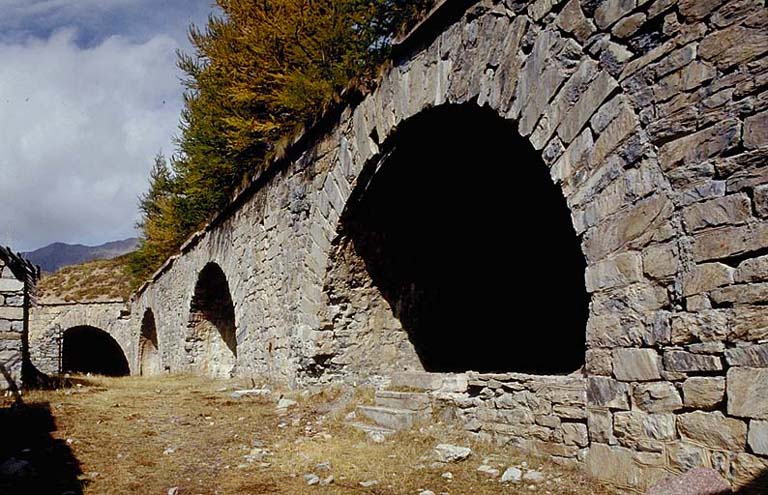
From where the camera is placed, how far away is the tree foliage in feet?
27.9

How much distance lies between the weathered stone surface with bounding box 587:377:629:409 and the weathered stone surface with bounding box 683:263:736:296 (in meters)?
0.74

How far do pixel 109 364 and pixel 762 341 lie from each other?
29.6 m

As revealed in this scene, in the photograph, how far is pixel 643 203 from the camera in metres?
3.90

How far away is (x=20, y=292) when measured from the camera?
328 inches

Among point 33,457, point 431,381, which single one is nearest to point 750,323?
point 431,381

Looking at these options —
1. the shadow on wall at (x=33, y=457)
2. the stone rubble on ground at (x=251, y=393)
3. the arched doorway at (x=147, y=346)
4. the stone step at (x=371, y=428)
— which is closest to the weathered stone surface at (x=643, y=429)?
the stone step at (x=371, y=428)

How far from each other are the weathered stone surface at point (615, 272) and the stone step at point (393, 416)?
2216 millimetres

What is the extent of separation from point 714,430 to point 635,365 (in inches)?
23.2

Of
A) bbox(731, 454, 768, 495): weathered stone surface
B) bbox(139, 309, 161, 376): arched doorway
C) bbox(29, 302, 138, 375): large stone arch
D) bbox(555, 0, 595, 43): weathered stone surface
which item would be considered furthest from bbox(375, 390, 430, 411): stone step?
bbox(29, 302, 138, 375): large stone arch

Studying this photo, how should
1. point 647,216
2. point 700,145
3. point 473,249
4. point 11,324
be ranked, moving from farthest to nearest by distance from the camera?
1. point 473,249
2. point 11,324
3. point 647,216
4. point 700,145

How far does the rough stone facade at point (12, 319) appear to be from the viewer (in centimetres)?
816

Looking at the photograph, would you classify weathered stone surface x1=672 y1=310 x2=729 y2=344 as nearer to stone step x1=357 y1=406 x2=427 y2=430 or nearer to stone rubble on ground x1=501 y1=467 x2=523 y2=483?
stone rubble on ground x1=501 y1=467 x2=523 y2=483

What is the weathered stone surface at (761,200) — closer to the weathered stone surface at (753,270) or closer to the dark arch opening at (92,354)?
the weathered stone surface at (753,270)

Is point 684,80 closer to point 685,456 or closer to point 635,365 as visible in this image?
point 635,365
